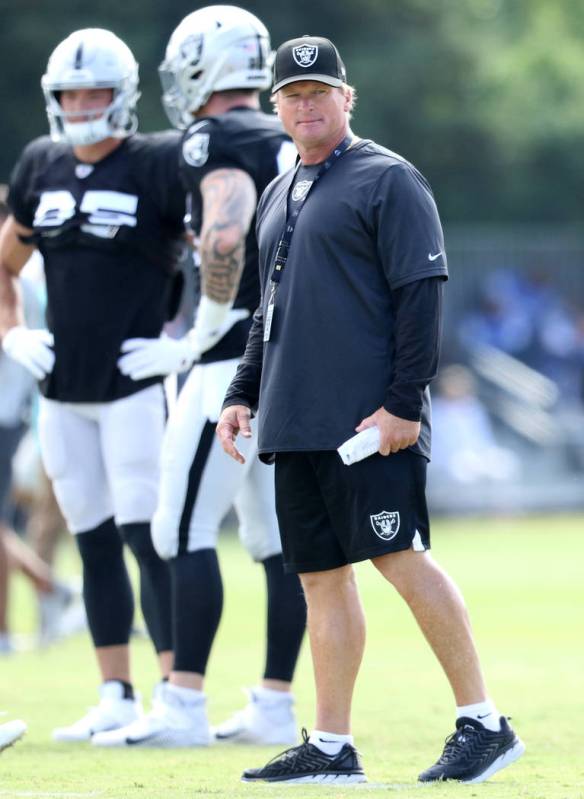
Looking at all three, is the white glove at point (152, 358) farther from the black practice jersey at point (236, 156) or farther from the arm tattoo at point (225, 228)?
the arm tattoo at point (225, 228)

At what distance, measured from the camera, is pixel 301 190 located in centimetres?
570

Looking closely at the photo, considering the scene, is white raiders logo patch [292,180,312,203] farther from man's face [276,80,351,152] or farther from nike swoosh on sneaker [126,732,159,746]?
nike swoosh on sneaker [126,732,159,746]

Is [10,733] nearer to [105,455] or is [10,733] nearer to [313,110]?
[105,455]

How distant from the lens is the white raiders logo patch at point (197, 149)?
6.68 metres

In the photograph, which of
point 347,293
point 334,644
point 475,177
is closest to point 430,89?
point 475,177

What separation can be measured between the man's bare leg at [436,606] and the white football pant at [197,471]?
1.31m

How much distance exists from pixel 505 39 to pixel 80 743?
32.1 metres

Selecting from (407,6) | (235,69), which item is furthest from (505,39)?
(235,69)

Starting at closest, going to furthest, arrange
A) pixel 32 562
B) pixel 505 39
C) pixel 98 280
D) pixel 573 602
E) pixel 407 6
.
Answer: pixel 98 280
pixel 32 562
pixel 573 602
pixel 407 6
pixel 505 39

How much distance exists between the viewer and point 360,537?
548cm

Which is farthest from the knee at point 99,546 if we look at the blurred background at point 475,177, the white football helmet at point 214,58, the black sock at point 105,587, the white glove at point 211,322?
the blurred background at point 475,177

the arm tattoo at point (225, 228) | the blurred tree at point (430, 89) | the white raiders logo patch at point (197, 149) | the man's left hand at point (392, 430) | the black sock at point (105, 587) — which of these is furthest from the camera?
the blurred tree at point (430, 89)

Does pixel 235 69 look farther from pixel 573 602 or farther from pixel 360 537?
pixel 573 602

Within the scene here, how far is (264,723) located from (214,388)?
4.17 feet
